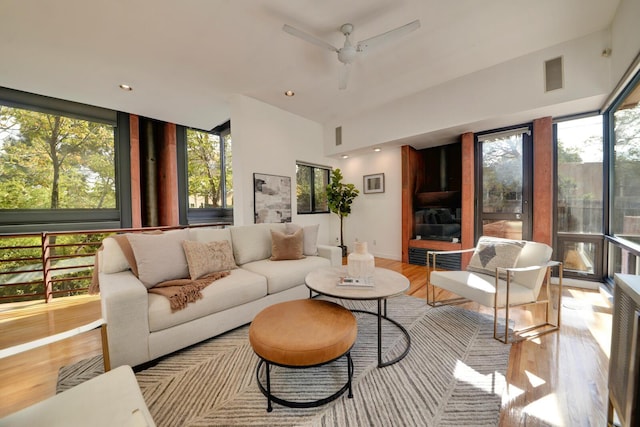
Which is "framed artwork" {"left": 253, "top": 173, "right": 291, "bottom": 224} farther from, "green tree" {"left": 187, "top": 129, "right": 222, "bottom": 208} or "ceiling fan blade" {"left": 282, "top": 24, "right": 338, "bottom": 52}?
"ceiling fan blade" {"left": 282, "top": 24, "right": 338, "bottom": 52}

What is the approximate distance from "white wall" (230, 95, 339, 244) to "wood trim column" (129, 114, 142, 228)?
6.70 ft

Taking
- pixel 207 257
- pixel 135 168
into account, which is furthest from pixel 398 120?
pixel 135 168

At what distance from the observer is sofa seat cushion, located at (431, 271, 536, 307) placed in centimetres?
200

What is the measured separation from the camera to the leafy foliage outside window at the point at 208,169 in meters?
5.21

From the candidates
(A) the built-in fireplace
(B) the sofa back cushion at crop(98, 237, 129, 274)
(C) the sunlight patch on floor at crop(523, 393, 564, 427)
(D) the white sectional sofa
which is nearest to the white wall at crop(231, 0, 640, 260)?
(A) the built-in fireplace

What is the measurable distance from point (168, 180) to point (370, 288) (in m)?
4.78

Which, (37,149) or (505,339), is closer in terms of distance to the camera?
(505,339)

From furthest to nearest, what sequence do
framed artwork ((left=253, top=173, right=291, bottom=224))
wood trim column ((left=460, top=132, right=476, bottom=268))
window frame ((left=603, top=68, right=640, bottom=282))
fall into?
framed artwork ((left=253, top=173, right=291, bottom=224)) → wood trim column ((left=460, top=132, right=476, bottom=268)) → window frame ((left=603, top=68, right=640, bottom=282))

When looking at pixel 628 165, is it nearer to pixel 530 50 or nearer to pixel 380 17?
pixel 530 50

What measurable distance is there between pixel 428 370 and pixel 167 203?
5191mm

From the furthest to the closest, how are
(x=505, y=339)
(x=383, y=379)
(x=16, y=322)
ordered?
1. (x=16, y=322)
2. (x=505, y=339)
3. (x=383, y=379)

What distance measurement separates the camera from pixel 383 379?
1543 mm

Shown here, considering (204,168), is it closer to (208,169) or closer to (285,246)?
(208,169)

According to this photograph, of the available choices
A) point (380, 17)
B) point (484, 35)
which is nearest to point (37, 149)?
point (380, 17)
